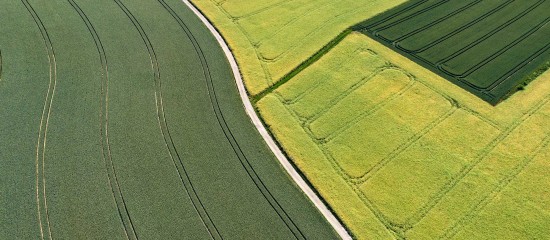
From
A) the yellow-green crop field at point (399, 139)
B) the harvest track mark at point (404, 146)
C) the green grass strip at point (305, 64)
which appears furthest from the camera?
the green grass strip at point (305, 64)

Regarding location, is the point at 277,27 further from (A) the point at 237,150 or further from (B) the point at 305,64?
(A) the point at 237,150

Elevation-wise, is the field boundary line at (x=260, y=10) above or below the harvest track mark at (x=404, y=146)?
above

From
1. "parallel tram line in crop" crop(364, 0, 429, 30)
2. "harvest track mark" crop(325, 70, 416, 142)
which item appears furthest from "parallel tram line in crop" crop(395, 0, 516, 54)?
"harvest track mark" crop(325, 70, 416, 142)

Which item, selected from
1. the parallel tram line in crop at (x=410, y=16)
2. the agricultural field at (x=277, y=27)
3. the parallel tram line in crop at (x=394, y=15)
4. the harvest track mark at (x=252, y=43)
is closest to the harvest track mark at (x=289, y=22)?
the agricultural field at (x=277, y=27)

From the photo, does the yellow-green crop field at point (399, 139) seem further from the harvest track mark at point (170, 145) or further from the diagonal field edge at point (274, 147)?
the harvest track mark at point (170, 145)

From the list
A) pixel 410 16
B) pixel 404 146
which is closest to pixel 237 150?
pixel 404 146

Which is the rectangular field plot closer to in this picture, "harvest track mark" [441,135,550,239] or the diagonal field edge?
"harvest track mark" [441,135,550,239]
